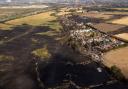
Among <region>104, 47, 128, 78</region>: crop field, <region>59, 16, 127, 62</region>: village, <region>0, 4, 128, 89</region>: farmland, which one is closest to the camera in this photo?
<region>0, 4, 128, 89</region>: farmland

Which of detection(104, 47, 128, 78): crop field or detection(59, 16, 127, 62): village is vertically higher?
detection(104, 47, 128, 78): crop field

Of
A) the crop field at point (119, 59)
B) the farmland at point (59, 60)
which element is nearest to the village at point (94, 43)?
the farmland at point (59, 60)

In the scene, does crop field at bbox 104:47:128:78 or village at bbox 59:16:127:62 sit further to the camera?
village at bbox 59:16:127:62

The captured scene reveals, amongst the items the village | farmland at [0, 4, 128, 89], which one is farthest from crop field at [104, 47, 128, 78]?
the village

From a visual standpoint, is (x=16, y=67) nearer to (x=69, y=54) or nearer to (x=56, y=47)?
(x=69, y=54)

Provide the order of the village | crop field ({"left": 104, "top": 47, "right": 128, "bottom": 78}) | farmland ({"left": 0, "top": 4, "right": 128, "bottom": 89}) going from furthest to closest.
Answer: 1. the village
2. crop field ({"left": 104, "top": 47, "right": 128, "bottom": 78})
3. farmland ({"left": 0, "top": 4, "right": 128, "bottom": 89})

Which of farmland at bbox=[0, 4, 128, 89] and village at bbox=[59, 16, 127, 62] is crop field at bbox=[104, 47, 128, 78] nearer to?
farmland at bbox=[0, 4, 128, 89]

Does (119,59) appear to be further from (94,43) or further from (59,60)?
(94,43)

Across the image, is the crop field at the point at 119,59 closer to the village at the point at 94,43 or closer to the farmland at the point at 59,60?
the farmland at the point at 59,60
